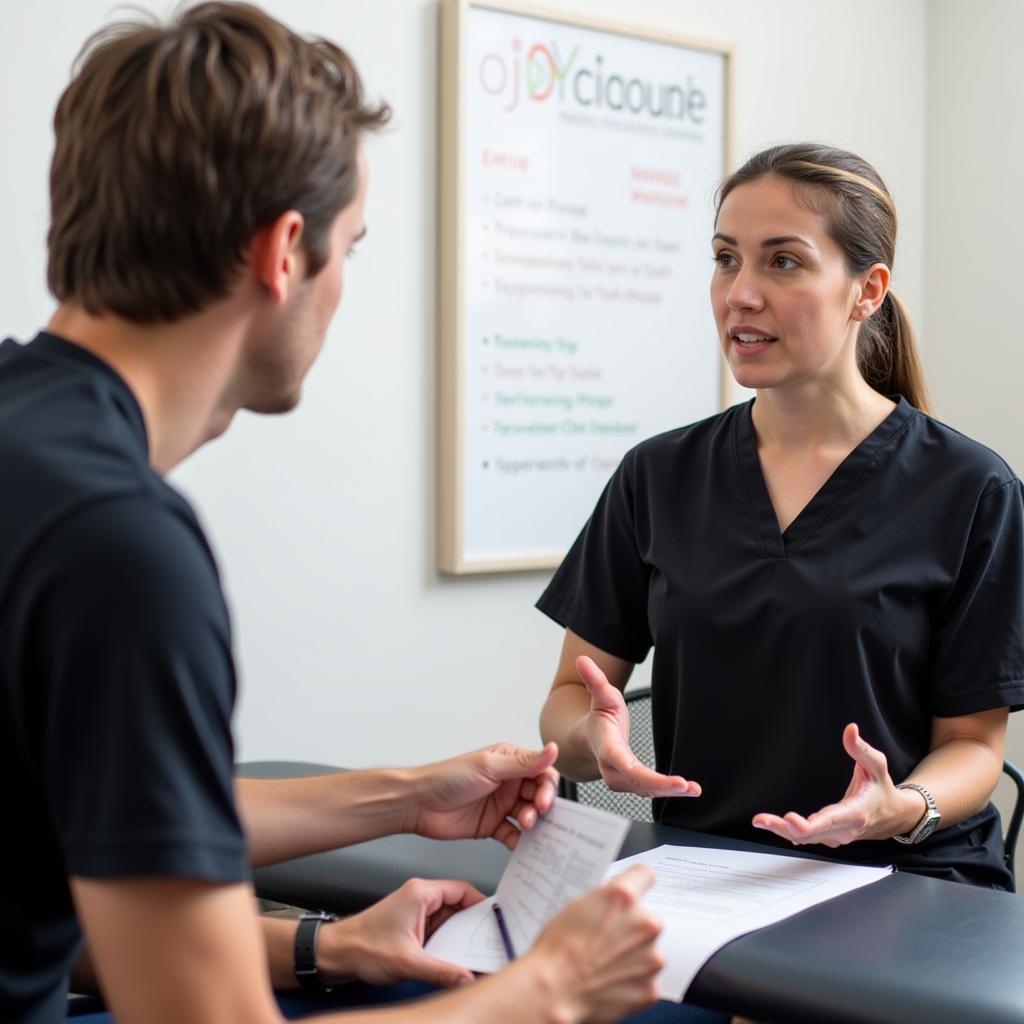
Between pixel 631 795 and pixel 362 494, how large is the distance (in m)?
0.88

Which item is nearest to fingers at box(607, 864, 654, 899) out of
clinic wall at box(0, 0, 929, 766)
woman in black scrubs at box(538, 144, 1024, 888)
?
woman in black scrubs at box(538, 144, 1024, 888)

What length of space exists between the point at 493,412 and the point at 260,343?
1.68m

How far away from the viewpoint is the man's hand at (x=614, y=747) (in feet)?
4.76

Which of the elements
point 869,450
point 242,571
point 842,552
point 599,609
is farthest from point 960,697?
point 242,571

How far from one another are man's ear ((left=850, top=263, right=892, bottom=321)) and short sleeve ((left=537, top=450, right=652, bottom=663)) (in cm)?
37

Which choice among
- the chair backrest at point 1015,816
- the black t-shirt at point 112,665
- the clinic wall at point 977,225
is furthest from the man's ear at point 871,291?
the clinic wall at point 977,225

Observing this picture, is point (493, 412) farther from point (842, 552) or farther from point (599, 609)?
point (842, 552)

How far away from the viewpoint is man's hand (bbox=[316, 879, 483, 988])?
4.17ft

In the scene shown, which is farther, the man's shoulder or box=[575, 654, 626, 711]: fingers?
box=[575, 654, 626, 711]: fingers

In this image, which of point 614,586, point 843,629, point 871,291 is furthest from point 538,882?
point 871,291

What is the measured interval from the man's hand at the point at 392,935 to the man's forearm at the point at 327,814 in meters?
0.08

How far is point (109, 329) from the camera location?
992 millimetres

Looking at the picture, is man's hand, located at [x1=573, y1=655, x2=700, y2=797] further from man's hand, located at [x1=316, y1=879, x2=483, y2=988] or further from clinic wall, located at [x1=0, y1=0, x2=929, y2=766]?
clinic wall, located at [x1=0, y1=0, x2=929, y2=766]

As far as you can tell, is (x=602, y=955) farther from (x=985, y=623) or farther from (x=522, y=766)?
(x=985, y=623)
